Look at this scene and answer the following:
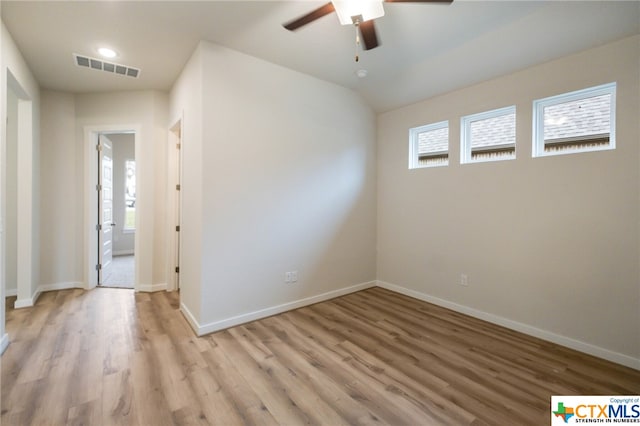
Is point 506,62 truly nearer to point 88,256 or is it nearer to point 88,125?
point 88,125

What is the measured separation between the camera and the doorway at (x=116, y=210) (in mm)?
4316

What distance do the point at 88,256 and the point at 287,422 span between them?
3.98 meters

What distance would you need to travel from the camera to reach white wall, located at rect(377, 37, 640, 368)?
2361 millimetres

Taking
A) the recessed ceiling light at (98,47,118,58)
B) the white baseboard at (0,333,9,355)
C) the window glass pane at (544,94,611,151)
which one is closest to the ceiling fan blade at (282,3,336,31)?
the recessed ceiling light at (98,47,118,58)

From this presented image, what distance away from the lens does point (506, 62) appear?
2.87 meters

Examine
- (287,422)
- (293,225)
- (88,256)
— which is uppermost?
(293,225)

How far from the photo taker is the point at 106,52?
9.67ft

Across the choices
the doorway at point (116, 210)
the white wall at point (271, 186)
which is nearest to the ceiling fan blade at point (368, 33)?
the white wall at point (271, 186)

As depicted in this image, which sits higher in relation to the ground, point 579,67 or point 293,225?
point 579,67

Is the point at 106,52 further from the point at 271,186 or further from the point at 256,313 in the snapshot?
the point at 256,313

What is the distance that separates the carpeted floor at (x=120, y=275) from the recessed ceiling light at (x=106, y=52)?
3093 mm

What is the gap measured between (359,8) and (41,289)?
5140mm

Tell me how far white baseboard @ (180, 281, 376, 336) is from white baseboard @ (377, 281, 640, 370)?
106 cm

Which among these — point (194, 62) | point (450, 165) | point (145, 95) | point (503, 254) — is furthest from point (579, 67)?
point (145, 95)
